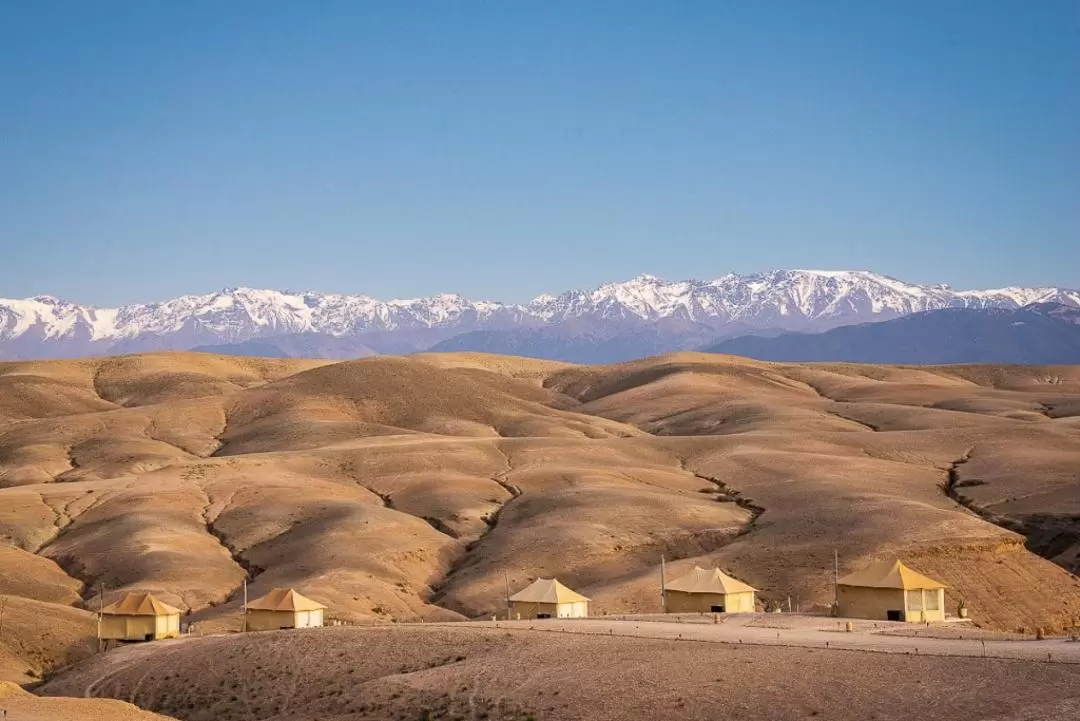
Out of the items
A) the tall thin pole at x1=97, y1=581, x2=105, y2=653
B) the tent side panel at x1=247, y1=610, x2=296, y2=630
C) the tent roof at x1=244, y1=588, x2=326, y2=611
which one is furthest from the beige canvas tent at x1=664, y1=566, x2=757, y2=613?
the tall thin pole at x1=97, y1=581, x2=105, y2=653

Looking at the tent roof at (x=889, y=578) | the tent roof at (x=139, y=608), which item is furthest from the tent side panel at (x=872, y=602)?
the tent roof at (x=139, y=608)

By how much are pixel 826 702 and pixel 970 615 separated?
37600 mm

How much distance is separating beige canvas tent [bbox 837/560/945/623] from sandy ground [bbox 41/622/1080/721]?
18.9m

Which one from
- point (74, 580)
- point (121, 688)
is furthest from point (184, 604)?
point (121, 688)

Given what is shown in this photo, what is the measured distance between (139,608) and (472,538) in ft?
106

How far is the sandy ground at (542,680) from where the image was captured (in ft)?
152

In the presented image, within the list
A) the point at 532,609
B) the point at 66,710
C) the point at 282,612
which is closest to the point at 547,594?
the point at 532,609

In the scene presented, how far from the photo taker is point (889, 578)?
243 ft

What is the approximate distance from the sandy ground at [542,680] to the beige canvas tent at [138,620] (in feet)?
17.1

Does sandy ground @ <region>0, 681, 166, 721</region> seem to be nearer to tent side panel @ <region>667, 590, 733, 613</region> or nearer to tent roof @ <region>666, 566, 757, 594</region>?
tent side panel @ <region>667, 590, 733, 613</region>

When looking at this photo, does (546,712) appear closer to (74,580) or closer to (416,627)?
(416,627)

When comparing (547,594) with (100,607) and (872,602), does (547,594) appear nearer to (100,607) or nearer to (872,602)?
(872,602)

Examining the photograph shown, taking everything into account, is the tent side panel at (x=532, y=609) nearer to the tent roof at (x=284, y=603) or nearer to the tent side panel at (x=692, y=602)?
the tent side panel at (x=692, y=602)

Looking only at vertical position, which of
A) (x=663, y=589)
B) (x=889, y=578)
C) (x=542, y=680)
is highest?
(x=889, y=578)
